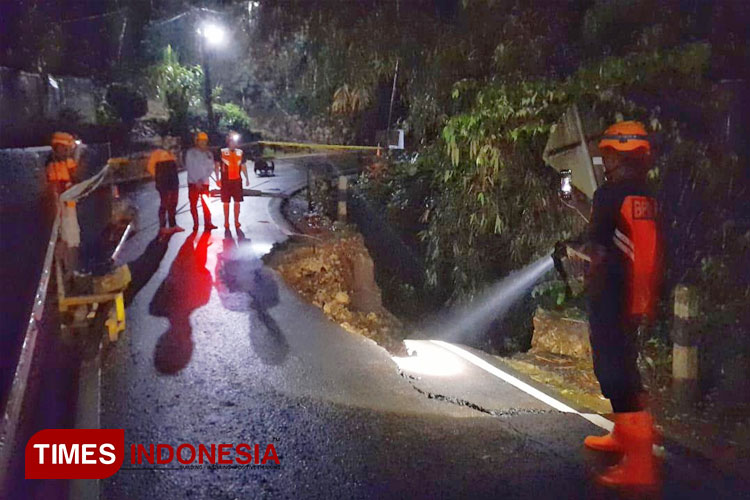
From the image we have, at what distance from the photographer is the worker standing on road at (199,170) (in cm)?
1010

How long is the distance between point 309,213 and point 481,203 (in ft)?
14.9

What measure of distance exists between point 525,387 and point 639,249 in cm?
225

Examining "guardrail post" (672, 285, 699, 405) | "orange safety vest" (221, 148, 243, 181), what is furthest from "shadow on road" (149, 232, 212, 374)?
"guardrail post" (672, 285, 699, 405)

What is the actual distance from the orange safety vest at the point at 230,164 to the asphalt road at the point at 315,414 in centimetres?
332

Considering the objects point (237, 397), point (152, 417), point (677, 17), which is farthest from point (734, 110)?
point (152, 417)

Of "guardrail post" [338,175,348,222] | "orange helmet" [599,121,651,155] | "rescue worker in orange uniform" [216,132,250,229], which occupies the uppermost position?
A: "orange helmet" [599,121,651,155]

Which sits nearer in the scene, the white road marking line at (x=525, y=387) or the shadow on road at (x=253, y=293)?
the white road marking line at (x=525, y=387)

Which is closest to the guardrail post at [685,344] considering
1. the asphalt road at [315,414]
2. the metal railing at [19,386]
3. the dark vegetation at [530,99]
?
the dark vegetation at [530,99]

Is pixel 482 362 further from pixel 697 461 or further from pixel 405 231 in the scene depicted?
pixel 405 231

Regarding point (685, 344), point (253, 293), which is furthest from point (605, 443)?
point (253, 293)

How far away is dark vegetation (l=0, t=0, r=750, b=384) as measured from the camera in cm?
706

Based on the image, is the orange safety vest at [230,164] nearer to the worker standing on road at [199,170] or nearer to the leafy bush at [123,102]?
the worker standing on road at [199,170]

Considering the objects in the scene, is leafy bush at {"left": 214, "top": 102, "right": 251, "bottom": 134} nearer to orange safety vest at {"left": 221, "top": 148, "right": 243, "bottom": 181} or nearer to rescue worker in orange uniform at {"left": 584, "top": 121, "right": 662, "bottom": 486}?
orange safety vest at {"left": 221, "top": 148, "right": 243, "bottom": 181}

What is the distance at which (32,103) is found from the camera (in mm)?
17234
